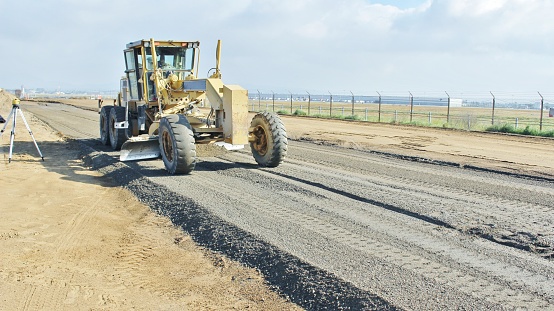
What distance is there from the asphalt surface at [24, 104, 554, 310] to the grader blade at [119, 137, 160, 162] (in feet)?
0.98

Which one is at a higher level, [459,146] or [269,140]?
[269,140]

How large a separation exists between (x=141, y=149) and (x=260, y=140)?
8.92 ft

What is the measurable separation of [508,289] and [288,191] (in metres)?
4.96

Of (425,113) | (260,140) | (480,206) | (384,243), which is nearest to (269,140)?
(260,140)

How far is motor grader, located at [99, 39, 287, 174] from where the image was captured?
11.5 metres

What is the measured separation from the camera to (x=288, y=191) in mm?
9766

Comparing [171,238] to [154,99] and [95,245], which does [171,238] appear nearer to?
[95,245]

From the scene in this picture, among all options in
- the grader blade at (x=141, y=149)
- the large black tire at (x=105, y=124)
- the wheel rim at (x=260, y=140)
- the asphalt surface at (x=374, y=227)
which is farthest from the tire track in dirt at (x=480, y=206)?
the large black tire at (x=105, y=124)

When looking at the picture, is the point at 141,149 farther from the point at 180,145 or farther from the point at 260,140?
the point at 260,140

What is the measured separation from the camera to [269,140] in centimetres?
1212

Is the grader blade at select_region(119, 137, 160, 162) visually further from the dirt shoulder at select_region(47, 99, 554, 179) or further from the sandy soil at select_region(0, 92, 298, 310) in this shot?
the dirt shoulder at select_region(47, 99, 554, 179)

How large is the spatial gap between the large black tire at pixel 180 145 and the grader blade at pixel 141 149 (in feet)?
3.48

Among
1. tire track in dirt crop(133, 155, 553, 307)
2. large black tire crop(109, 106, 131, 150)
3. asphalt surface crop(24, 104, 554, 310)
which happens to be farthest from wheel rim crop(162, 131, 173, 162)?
large black tire crop(109, 106, 131, 150)

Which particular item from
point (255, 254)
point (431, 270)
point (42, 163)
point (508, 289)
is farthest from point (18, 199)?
point (508, 289)
